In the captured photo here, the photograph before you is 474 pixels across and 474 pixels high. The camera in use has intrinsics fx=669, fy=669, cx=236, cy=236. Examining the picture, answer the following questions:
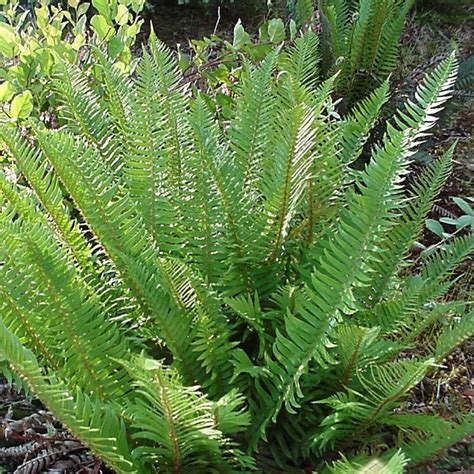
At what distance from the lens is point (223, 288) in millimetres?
1285

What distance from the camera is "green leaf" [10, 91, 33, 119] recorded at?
1.54 metres

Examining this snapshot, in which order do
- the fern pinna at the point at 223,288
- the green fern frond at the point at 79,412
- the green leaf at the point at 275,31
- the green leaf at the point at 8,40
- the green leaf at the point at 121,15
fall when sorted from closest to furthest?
the green fern frond at the point at 79,412
the fern pinna at the point at 223,288
the green leaf at the point at 8,40
the green leaf at the point at 121,15
the green leaf at the point at 275,31

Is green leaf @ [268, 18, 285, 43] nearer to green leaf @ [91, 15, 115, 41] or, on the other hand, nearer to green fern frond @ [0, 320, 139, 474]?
green leaf @ [91, 15, 115, 41]

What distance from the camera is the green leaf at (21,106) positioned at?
1539mm

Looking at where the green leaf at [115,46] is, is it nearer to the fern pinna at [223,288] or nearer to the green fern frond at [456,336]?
the fern pinna at [223,288]

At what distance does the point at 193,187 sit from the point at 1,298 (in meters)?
0.40

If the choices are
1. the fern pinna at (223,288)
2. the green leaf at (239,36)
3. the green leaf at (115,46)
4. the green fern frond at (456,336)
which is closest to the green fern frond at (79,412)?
the fern pinna at (223,288)

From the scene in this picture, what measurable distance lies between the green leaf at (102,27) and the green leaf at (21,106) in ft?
1.11

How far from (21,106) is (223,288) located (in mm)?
670

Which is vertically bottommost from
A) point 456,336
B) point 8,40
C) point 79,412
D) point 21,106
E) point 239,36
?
point 456,336

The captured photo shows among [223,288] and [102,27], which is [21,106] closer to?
[102,27]

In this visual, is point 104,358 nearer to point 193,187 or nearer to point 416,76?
point 193,187

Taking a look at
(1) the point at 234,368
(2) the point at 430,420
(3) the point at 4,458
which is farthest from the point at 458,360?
(3) the point at 4,458

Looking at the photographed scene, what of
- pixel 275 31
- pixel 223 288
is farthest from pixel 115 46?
pixel 223 288
